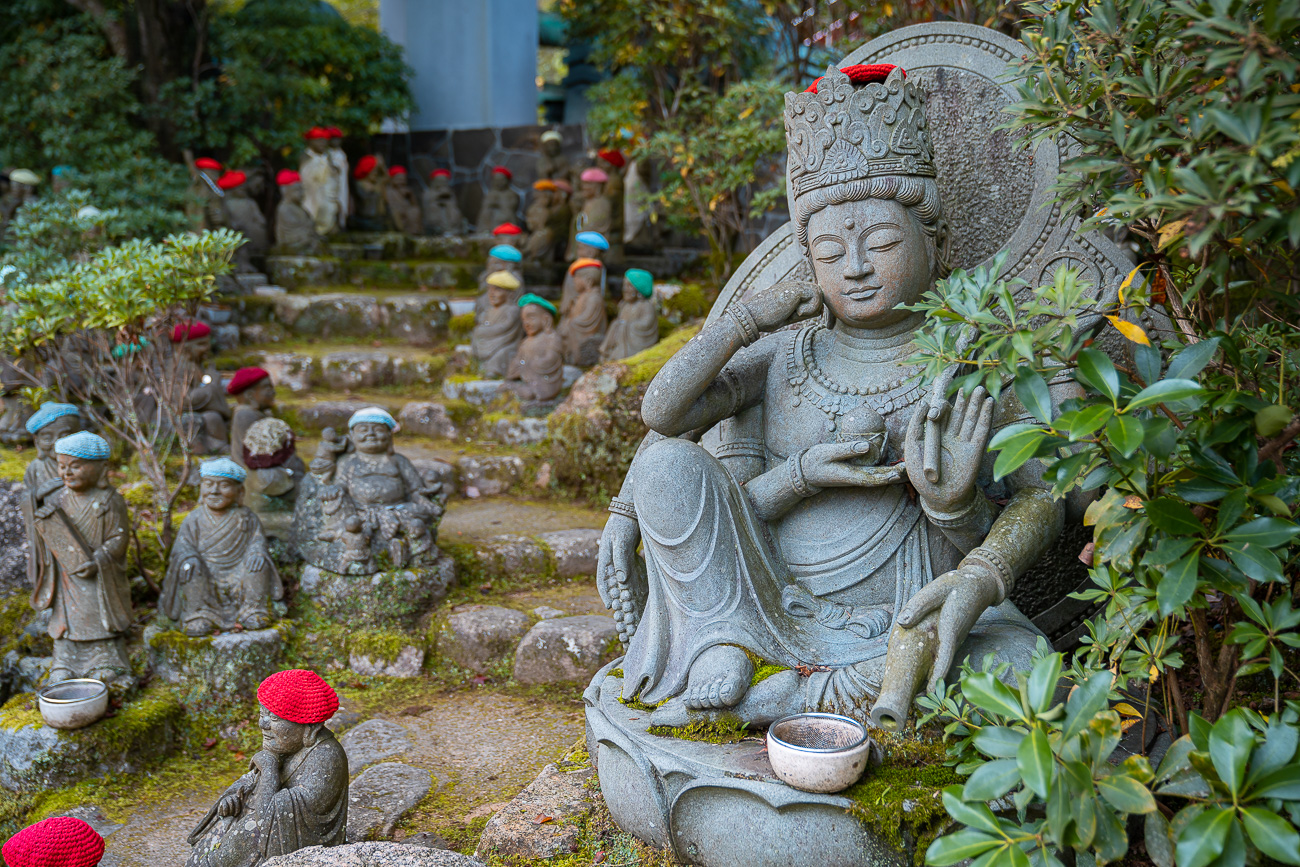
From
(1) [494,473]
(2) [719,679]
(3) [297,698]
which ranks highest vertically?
(2) [719,679]

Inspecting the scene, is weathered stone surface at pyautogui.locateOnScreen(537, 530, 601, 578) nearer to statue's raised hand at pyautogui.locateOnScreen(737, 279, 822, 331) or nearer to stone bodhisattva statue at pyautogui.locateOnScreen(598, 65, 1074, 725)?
stone bodhisattva statue at pyautogui.locateOnScreen(598, 65, 1074, 725)

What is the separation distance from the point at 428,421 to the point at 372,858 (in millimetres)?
6316

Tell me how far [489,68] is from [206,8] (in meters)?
4.02

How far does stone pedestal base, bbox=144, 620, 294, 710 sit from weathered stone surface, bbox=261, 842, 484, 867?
2.59 meters

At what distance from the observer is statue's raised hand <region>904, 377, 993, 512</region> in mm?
2865

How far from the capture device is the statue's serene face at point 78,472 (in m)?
4.68

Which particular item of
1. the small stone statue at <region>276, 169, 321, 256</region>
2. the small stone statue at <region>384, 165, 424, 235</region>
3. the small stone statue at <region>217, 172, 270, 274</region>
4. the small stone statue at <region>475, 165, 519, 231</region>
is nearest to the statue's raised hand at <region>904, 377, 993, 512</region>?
the small stone statue at <region>217, 172, 270, 274</region>

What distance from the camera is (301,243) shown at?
1206 centimetres

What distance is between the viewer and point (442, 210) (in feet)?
46.0

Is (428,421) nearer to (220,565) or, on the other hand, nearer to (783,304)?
(220,565)

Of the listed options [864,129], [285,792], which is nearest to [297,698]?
[285,792]

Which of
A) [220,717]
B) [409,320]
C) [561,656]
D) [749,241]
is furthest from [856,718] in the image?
[409,320]

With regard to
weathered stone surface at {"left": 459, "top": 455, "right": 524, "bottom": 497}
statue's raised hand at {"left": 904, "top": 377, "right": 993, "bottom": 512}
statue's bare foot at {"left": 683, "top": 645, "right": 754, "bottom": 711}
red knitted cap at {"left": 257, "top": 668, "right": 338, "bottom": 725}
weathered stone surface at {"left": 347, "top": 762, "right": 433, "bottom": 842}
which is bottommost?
weathered stone surface at {"left": 347, "top": 762, "right": 433, "bottom": 842}

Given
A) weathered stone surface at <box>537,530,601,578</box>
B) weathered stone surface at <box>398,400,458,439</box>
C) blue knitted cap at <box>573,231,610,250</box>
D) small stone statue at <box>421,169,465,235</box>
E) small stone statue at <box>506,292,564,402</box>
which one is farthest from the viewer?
small stone statue at <box>421,169,465,235</box>
